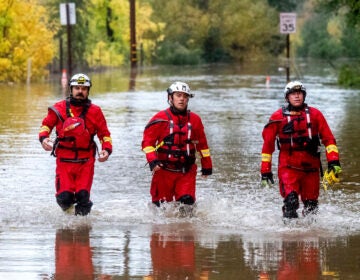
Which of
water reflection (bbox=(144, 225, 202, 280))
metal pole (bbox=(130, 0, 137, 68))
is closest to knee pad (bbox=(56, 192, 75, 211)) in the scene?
water reflection (bbox=(144, 225, 202, 280))

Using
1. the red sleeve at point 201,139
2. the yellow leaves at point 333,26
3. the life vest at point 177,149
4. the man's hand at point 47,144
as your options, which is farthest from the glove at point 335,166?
the yellow leaves at point 333,26

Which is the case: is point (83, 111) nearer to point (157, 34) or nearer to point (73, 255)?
point (73, 255)

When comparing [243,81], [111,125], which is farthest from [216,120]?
[243,81]

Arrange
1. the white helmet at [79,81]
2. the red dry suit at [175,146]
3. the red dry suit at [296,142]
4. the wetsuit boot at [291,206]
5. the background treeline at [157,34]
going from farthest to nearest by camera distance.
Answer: the background treeline at [157,34], the red dry suit at [175,146], the white helmet at [79,81], the red dry suit at [296,142], the wetsuit boot at [291,206]

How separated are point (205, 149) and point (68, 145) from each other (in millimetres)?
1492

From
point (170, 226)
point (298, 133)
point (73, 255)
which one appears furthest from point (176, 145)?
point (73, 255)

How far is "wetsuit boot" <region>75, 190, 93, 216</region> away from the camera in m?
11.8

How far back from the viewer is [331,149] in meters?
11.6

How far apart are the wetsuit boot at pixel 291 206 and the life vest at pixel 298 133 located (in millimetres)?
492

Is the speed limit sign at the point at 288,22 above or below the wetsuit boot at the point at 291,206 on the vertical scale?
above

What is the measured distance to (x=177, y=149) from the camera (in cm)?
1205

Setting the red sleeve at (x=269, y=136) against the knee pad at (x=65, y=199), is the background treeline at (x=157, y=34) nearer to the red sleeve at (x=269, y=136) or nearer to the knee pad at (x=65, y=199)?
the red sleeve at (x=269, y=136)

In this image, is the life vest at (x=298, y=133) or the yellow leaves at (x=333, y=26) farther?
the yellow leaves at (x=333, y=26)

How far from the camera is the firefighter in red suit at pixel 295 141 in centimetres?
1155
